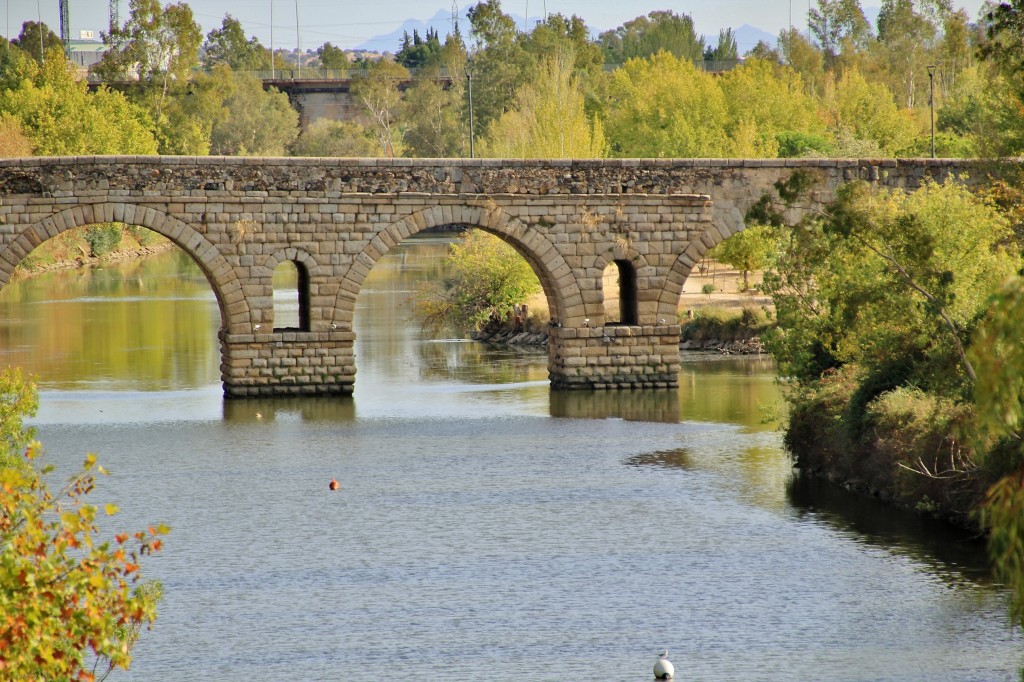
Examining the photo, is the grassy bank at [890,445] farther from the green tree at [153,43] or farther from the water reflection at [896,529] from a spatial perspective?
the green tree at [153,43]

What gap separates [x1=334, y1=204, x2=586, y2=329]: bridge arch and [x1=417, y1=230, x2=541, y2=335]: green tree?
32.5 feet

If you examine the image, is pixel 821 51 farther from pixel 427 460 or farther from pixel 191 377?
pixel 427 460

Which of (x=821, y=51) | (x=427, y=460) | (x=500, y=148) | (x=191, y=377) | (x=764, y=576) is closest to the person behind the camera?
(x=764, y=576)

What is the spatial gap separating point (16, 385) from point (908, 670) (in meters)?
10.2

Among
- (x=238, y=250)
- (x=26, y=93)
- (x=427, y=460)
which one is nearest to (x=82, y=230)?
(x=26, y=93)

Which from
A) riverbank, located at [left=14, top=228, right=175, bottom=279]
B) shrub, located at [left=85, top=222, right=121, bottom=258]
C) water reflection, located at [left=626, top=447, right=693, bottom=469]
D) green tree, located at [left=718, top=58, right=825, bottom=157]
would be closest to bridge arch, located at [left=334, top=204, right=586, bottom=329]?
water reflection, located at [left=626, top=447, right=693, bottom=469]

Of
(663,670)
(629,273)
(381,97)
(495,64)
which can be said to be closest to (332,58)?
(381,97)

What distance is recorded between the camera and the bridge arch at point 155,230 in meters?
29.5

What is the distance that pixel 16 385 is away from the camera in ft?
55.5

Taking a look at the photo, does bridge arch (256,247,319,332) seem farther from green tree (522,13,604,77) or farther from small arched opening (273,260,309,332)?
green tree (522,13,604,77)

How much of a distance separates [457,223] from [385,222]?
1500 millimetres

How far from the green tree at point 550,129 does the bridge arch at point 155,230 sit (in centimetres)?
1851

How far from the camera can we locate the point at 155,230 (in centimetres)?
3031

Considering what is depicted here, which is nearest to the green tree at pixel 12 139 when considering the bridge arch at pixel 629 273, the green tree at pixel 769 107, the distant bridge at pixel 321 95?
the green tree at pixel 769 107
